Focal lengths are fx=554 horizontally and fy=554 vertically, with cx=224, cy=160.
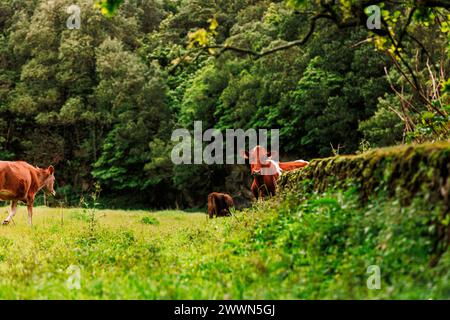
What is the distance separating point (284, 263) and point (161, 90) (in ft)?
127

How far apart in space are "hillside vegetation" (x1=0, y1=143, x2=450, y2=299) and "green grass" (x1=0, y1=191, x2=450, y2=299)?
1 cm

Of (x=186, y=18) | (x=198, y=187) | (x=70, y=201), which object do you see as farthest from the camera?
(x=186, y=18)

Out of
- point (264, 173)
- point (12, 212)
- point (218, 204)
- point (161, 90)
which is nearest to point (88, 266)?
point (264, 173)

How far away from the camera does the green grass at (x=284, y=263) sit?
488 cm

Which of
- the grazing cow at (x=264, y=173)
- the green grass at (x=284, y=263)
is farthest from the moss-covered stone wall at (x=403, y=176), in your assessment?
the grazing cow at (x=264, y=173)

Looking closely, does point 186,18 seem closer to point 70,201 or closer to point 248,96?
point 248,96

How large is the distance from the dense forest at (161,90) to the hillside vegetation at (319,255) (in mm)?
22564

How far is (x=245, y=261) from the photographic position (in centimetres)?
604

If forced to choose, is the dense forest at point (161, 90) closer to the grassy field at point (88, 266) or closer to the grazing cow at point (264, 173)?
the grazing cow at point (264, 173)

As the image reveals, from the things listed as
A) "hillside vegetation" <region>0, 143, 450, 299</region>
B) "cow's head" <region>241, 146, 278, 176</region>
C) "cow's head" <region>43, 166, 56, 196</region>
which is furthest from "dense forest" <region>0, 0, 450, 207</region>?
"hillside vegetation" <region>0, 143, 450, 299</region>

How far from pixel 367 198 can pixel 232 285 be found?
6.72 feet

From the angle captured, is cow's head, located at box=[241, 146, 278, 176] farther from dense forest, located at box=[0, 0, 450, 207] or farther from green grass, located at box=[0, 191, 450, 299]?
dense forest, located at box=[0, 0, 450, 207]

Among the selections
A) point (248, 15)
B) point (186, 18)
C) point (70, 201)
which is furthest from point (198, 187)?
point (186, 18)

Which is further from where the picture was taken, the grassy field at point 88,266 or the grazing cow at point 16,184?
the grazing cow at point 16,184
